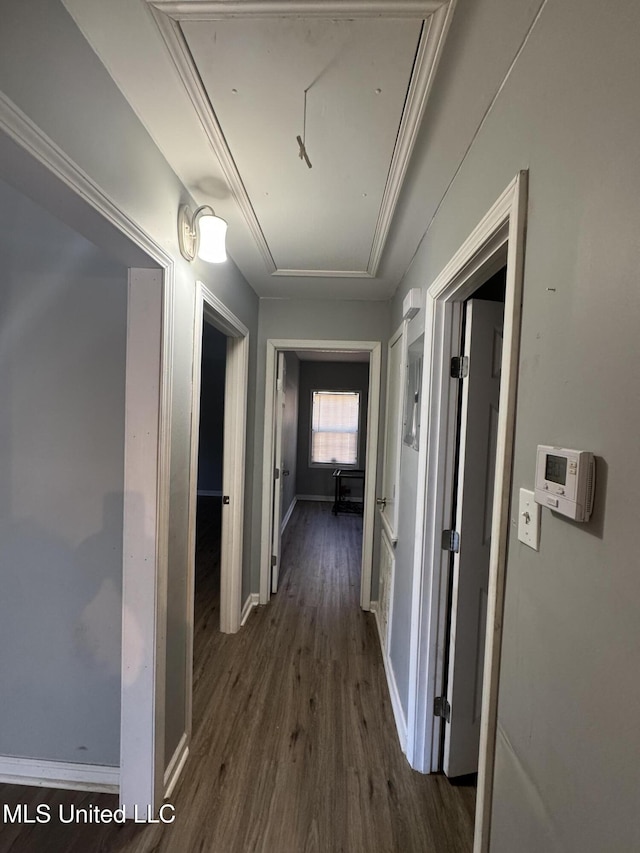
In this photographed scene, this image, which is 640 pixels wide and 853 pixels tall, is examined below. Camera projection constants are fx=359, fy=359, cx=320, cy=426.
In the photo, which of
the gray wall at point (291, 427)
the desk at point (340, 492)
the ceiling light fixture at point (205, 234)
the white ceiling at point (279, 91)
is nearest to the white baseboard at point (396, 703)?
the ceiling light fixture at point (205, 234)

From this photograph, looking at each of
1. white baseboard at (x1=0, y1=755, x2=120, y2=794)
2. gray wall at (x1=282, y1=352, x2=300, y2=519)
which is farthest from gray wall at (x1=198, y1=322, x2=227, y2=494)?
white baseboard at (x1=0, y1=755, x2=120, y2=794)

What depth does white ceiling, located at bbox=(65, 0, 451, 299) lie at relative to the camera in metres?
0.81

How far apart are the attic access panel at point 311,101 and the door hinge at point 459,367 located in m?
0.74

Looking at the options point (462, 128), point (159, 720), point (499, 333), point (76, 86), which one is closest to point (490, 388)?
point (499, 333)

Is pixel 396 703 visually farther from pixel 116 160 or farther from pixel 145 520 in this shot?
pixel 116 160

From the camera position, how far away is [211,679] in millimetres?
2082

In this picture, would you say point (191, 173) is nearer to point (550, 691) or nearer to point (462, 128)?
point (462, 128)

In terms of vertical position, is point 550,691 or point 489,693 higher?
Result: point 550,691

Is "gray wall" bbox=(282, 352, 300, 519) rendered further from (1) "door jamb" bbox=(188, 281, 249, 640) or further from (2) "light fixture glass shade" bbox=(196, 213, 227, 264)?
(2) "light fixture glass shade" bbox=(196, 213, 227, 264)

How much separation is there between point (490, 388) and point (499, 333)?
220 millimetres

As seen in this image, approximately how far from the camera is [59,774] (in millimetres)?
1493

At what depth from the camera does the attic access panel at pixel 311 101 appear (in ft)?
2.79

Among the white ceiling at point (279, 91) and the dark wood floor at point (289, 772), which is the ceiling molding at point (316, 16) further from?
the dark wood floor at point (289, 772)

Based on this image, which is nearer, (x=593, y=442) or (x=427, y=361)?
(x=593, y=442)
